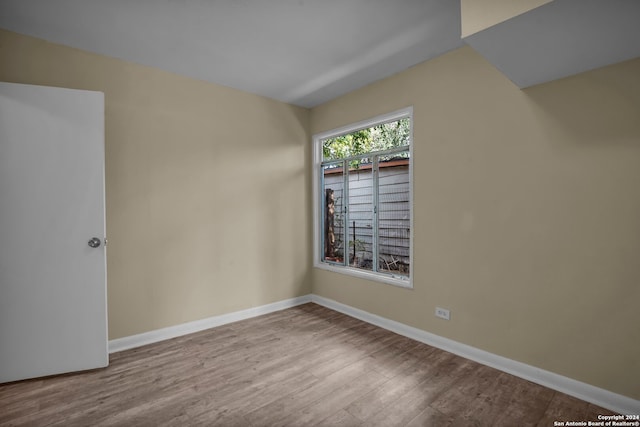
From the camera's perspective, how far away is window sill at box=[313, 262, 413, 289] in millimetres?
3211

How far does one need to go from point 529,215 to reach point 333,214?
7.76 feet

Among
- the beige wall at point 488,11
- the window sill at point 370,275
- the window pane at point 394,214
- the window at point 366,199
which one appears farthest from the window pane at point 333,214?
the beige wall at point 488,11

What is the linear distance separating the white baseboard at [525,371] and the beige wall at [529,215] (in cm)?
5

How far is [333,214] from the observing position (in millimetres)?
4266

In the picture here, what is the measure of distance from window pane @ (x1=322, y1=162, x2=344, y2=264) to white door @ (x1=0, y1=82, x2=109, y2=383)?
2.58 meters

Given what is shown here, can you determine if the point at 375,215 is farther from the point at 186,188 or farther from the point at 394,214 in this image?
the point at 186,188

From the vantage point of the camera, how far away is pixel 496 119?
2.52m

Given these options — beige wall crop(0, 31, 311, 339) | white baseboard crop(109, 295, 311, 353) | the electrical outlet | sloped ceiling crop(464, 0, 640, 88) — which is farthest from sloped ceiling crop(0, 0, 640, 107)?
white baseboard crop(109, 295, 311, 353)

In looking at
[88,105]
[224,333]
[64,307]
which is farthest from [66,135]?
[224,333]

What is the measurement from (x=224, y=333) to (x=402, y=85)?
Answer: 124 inches

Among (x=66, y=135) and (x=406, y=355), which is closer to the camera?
(x=66, y=135)

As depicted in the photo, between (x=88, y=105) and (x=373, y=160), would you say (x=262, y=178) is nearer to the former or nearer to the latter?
(x=373, y=160)

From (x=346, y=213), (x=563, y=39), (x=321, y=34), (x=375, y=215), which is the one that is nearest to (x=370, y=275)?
(x=375, y=215)

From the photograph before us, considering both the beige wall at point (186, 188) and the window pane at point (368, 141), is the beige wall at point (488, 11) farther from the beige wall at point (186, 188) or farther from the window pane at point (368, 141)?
the beige wall at point (186, 188)
